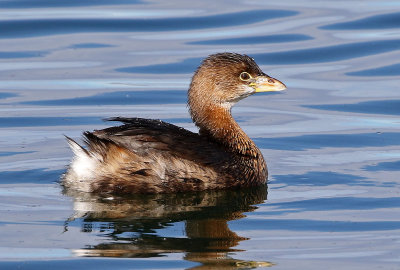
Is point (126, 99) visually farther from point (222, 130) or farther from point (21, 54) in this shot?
point (222, 130)

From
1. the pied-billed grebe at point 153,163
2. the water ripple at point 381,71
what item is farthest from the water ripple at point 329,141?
the water ripple at point 381,71

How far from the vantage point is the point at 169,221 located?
7.77 meters

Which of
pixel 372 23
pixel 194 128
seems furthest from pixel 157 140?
pixel 372 23

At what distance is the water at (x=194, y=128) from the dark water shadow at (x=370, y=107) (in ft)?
0.07

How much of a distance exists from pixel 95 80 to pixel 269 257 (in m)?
6.42

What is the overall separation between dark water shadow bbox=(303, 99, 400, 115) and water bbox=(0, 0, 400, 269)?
0.02 metres

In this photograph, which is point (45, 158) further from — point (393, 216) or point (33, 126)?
point (393, 216)

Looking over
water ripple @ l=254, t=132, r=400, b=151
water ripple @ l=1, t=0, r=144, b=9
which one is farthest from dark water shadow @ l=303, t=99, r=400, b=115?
water ripple @ l=1, t=0, r=144, b=9

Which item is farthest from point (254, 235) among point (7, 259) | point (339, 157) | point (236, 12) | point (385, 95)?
point (236, 12)

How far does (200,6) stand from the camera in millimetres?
16406

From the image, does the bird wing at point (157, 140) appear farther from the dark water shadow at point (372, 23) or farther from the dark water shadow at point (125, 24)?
the dark water shadow at point (372, 23)

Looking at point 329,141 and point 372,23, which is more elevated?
point 372,23

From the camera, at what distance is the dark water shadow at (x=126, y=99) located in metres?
11.9

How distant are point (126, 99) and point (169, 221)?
4.53m
